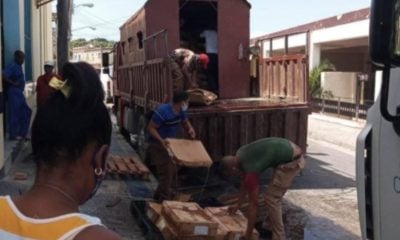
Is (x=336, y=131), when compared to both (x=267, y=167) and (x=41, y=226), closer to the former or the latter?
(x=267, y=167)

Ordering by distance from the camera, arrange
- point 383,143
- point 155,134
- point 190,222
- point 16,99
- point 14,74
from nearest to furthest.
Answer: point 383,143, point 190,222, point 155,134, point 14,74, point 16,99

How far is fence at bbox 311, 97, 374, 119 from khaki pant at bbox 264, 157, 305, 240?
13.2 meters

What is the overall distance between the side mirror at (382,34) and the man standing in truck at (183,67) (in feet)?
19.7

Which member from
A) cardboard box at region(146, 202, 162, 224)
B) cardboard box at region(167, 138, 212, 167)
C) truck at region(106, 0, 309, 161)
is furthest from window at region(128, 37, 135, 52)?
cardboard box at region(146, 202, 162, 224)

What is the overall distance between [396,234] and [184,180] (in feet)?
19.7

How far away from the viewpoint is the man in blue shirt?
9688mm

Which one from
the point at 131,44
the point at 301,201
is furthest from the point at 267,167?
the point at 131,44

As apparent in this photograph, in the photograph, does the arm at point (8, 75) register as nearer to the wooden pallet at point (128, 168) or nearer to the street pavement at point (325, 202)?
the wooden pallet at point (128, 168)

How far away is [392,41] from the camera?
2.32 meters

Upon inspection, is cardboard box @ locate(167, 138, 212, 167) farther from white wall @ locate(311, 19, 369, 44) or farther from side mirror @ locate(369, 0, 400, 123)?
white wall @ locate(311, 19, 369, 44)

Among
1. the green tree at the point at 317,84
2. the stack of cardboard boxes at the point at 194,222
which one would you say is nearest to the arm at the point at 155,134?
the stack of cardboard boxes at the point at 194,222

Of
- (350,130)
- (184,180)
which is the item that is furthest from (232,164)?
(350,130)

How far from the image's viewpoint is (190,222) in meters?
5.14

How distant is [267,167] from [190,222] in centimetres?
102
